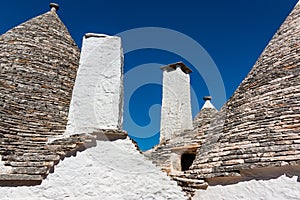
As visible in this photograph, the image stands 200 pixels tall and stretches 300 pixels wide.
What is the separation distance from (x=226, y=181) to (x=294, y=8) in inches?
237

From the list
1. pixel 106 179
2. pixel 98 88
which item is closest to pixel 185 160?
pixel 98 88

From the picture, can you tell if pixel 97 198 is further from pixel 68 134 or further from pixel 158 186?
pixel 68 134

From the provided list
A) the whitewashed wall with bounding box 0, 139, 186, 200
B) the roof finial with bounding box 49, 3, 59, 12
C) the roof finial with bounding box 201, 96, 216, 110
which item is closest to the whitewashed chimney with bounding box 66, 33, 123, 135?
the whitewashed wall with bounding box 0, 139, 186, 200

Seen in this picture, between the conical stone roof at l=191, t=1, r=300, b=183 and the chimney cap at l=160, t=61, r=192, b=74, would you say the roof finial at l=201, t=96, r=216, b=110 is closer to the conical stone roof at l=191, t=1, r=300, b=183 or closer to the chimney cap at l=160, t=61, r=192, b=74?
the chimney cap at l=160, t=61, r=192, b=74

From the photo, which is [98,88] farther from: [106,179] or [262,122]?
[262,122]

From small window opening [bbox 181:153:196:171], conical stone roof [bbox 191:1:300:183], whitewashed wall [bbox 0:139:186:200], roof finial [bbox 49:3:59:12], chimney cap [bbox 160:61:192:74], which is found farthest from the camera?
chimney cap [bbox 160:61:192:74]

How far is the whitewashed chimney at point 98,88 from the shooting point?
416 centimetres

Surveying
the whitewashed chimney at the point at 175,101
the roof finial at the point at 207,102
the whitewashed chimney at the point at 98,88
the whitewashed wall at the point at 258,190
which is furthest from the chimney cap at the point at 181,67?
the whitewashed wall at the point at 258,190

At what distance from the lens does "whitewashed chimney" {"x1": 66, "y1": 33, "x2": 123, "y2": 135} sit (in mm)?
4160

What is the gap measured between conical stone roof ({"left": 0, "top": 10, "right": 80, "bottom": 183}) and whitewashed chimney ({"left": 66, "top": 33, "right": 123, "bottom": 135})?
0.53m

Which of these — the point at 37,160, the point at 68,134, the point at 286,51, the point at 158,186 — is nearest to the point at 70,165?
the point at 37,160

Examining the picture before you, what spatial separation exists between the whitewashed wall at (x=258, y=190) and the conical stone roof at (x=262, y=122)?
0.75ft

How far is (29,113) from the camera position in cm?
442

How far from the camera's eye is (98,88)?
4426 mm
